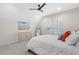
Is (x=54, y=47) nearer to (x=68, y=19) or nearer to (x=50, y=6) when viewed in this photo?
(x=68, y=19)

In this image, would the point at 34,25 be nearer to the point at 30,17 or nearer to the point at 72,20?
the point at 30,17

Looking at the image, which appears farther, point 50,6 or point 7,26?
point 7,26

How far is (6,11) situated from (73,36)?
1.44m

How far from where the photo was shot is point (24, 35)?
79.0 inches

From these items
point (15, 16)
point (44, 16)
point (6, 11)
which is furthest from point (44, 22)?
point (6, 11)

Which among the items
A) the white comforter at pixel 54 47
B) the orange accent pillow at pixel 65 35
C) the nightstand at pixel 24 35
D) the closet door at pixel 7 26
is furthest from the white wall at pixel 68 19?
the closet door at pixel 7 26

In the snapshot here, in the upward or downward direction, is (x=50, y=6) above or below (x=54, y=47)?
above

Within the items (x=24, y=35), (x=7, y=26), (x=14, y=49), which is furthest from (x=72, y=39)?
(x=7, y=26)

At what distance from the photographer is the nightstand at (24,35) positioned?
1991 millimetres

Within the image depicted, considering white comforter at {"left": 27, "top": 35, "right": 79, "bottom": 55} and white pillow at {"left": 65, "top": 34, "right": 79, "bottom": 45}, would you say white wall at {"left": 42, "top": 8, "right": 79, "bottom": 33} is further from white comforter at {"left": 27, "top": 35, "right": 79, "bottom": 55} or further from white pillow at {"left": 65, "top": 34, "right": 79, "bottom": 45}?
white comforter at {"left": 27, "top": 35, "right": 79, "bottom": 55}

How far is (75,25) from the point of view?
6.38 ft

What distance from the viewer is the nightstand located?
1.99 m

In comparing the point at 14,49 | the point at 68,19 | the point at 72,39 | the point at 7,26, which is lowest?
the point at 14,49

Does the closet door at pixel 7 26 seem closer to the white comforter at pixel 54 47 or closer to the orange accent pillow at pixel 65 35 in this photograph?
the white comforter at pixel 54 47
